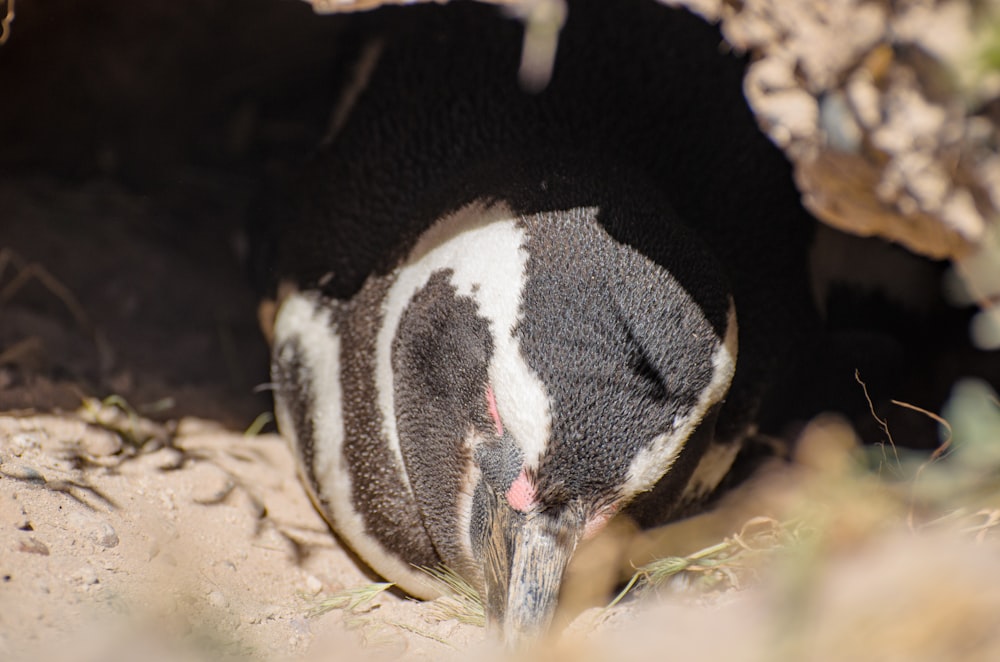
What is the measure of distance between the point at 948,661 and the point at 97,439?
139 cm

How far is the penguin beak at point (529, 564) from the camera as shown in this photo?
1.27 meters

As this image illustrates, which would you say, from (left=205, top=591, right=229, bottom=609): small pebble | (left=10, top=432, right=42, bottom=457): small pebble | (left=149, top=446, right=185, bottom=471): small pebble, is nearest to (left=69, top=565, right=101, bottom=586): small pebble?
(left=205, top=591, right=229, bottom=609): small pebble

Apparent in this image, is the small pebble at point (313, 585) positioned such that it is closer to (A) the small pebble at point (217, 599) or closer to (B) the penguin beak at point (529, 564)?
(A) the small pebble at point (217, 599)

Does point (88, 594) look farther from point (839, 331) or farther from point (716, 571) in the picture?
point (839, 331)

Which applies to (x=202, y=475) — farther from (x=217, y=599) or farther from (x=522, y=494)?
(x=522, y=494)

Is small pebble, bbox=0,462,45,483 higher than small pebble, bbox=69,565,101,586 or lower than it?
higher

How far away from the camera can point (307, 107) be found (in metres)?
2.46

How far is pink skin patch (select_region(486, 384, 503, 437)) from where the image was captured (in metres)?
1.31

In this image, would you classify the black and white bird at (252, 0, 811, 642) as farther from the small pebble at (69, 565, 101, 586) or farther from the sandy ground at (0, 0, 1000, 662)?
the small pebble at (69, 565, 101, 586)

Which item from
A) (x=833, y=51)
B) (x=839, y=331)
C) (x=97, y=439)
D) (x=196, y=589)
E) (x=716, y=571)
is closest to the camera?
(x=833, y=51)

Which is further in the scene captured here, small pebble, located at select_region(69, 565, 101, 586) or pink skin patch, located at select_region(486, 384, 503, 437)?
pink skin patch, located at select_region(486, 384, 503, 437)

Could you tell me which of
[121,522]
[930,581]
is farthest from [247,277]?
[930,581]

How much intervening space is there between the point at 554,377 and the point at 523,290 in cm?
14

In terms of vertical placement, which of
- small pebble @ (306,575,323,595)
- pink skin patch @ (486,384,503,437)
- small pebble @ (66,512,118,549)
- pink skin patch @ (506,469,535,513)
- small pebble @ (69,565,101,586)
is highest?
pink skin patch @ (486,384,503,437)
